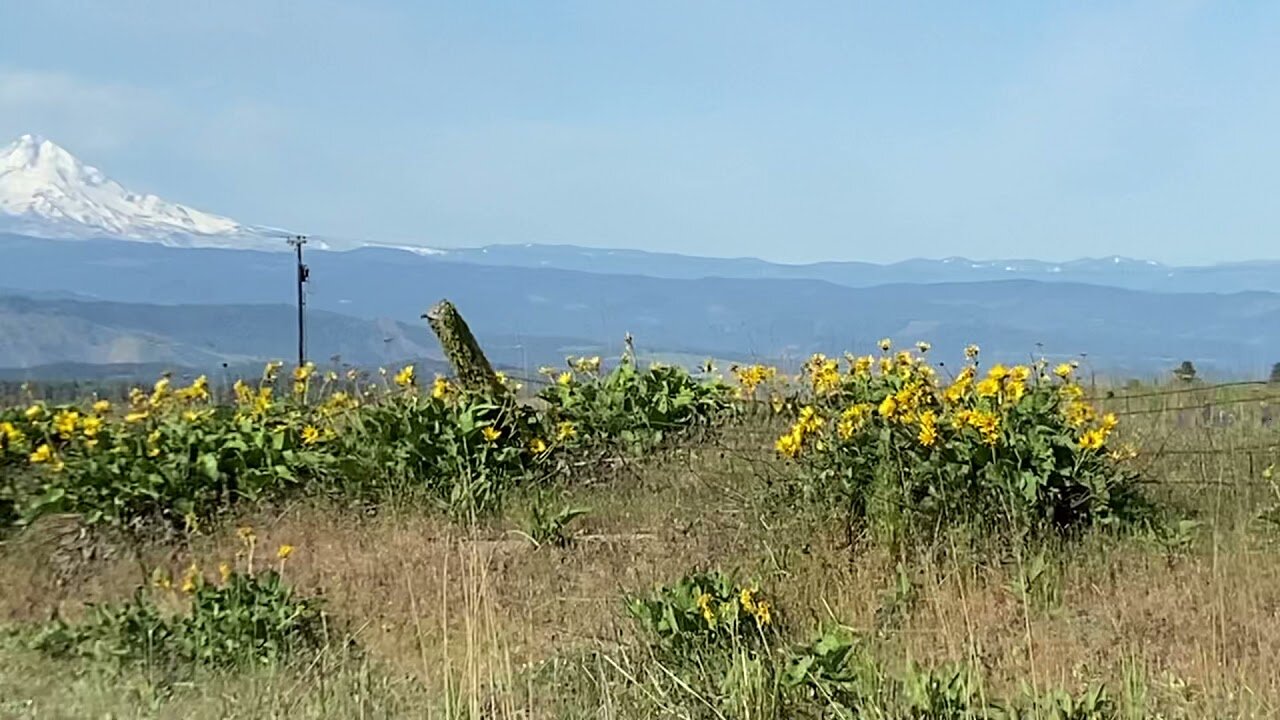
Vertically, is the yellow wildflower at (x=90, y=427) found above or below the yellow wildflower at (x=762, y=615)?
above

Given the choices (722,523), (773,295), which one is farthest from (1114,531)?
(773,295)

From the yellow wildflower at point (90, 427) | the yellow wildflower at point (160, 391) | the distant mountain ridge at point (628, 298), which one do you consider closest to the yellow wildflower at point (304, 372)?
the yellow wildflower at point (160, 391)

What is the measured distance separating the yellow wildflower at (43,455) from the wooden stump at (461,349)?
2.30m

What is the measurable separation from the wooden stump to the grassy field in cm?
95

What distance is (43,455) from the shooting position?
6.64 m

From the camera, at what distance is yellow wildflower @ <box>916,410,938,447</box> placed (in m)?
5.48

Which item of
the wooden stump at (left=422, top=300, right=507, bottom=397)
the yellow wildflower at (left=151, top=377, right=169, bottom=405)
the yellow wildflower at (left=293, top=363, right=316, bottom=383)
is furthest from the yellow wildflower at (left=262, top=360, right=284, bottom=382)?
the wooden stump at (left=422, top=300, right=507, bottom=397)

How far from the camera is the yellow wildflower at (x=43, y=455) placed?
6613mm

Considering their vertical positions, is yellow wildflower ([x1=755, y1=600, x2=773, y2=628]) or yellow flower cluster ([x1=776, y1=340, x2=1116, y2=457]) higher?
yellow flower cluster ([x1=776, y1=340, x2=1116, y2=457])

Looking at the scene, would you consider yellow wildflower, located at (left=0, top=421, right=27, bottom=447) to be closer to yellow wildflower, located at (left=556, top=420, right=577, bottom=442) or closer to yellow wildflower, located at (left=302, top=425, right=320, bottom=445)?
yellow wildflower, located at (left=302, top=425, right=320, bottom=445)

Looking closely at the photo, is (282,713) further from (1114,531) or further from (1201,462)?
(1201,462)

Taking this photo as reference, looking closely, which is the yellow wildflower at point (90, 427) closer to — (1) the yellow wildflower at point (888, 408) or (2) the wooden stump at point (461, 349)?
(2) the wooden stump at point (461, 349)

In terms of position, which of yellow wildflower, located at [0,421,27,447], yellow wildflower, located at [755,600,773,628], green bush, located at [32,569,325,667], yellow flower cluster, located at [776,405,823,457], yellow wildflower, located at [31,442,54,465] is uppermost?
yellow flower cluster, located at [776,405,823,457]

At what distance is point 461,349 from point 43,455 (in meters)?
2.46
